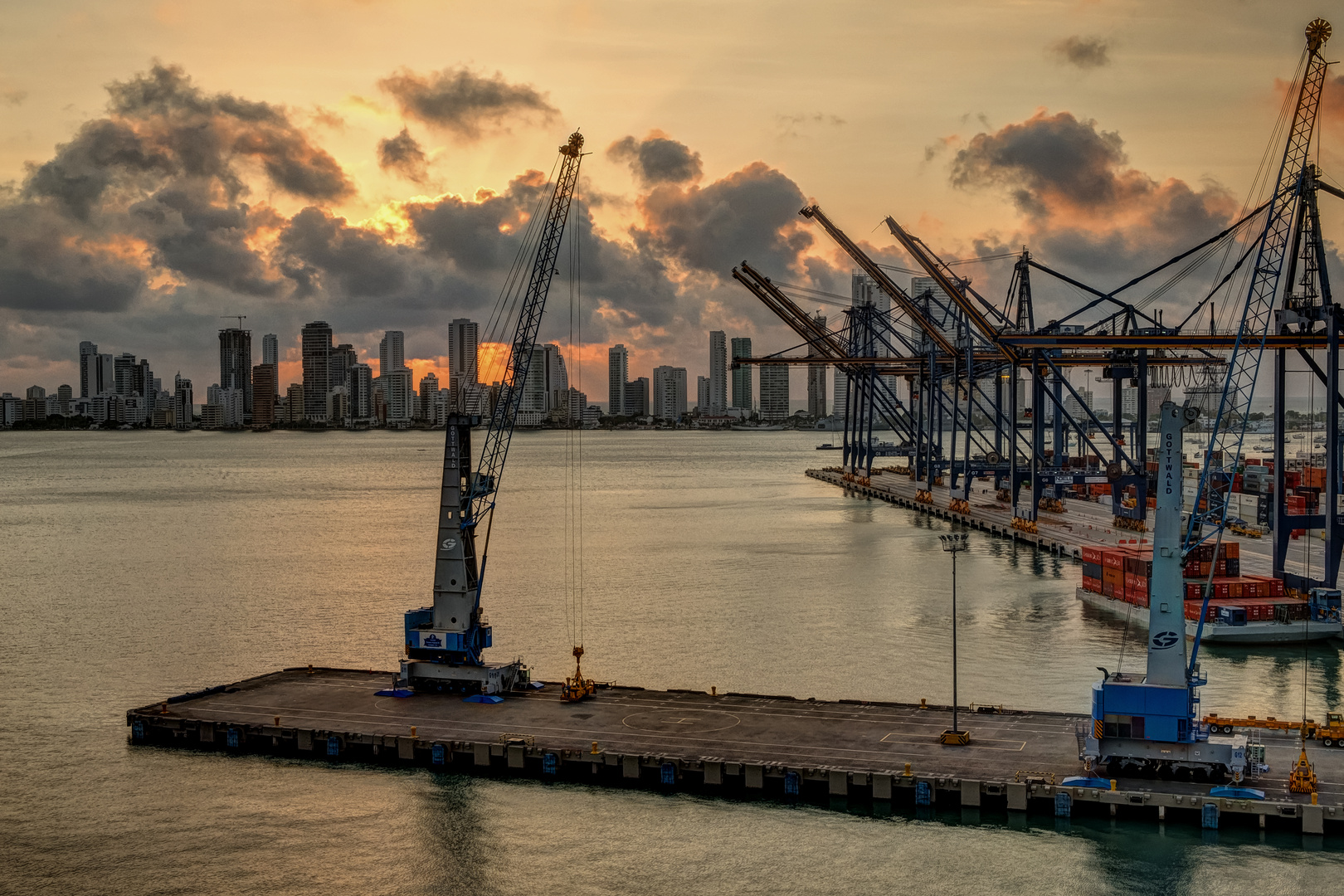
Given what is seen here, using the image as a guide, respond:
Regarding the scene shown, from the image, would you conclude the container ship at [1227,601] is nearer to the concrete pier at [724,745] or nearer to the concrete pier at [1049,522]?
the concrete pier at [1049,522]

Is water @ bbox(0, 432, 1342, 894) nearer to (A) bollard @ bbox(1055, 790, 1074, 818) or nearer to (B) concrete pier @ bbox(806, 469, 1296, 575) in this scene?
(A) bollard @ bbox(1055, 790, 1074, 818)

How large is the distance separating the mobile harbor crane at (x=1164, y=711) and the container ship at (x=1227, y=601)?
581 inches

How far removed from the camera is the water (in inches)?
1117

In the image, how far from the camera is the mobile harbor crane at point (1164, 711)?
30.2m

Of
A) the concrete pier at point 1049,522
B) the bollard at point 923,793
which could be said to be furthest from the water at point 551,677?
the concrete pier at point 1049,522

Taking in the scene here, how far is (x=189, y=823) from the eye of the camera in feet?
104

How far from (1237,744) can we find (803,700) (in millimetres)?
12896

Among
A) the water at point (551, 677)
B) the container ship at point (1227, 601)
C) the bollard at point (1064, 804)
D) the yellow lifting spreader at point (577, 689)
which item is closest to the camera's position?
the water at point (551, 677)

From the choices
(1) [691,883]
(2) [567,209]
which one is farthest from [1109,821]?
(2) [567,209]

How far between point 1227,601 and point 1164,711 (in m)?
25.6

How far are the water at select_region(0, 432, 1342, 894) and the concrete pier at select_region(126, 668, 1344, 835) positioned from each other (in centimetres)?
69

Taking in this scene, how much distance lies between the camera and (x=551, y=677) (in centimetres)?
4650

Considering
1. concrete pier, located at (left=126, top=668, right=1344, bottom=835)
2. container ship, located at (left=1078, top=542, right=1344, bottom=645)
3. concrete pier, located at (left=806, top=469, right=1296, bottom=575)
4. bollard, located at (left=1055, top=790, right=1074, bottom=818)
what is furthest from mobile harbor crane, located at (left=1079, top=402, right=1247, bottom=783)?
concrete pier, located at (left=806, top=469, right=1296, bottom=575)

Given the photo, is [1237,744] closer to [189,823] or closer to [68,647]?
[189,823]
